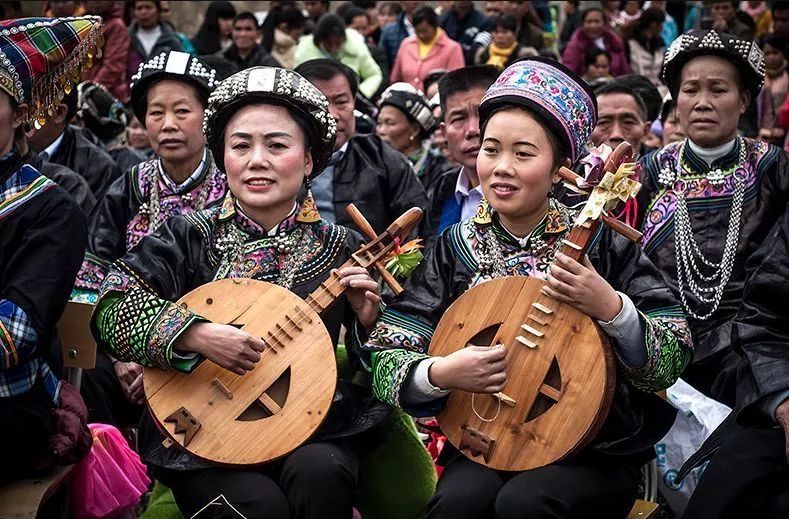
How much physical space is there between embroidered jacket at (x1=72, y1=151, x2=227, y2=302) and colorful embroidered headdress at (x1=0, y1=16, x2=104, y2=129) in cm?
100

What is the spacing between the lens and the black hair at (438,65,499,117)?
17.2 ft

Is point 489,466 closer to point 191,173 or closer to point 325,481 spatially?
point 325,481

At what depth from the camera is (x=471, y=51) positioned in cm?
1230

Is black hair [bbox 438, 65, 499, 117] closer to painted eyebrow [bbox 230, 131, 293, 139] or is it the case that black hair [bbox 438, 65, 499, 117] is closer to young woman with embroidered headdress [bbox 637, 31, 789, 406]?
young woman with embroidered headdress [bbox 637, 31, 789, 406]

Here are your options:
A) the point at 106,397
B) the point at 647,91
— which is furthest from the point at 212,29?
the point at 106,397

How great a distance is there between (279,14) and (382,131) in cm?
591

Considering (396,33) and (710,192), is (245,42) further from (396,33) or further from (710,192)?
(710,192)

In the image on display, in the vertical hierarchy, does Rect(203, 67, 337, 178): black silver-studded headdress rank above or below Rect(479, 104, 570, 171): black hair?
below

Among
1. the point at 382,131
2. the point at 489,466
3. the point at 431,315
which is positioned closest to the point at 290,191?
the point at 431,315

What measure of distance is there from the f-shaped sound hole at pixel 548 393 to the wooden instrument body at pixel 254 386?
23.7 inches

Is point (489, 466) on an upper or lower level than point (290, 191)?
lower

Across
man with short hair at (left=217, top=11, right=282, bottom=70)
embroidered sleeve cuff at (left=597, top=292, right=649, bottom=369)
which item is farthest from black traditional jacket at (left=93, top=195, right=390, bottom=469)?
man with short hair at (left=217, top=11, right=282, bottom=70)

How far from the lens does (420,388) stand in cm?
334

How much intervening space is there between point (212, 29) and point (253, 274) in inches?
353
